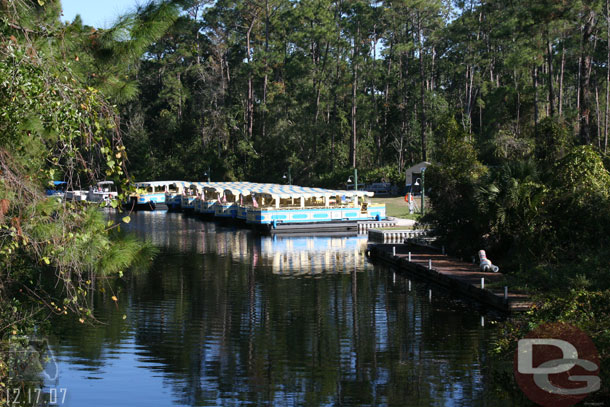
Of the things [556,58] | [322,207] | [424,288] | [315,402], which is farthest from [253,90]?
[315,402]

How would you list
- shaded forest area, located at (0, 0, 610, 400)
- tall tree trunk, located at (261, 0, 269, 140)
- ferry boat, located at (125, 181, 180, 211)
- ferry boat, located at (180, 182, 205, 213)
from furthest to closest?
tall tree trunk, located at (261, 0, 269, 140) → ferry boat, located at (125, 181, 180, 211) → ferry boat, located at (180, 182, 205, 213) → shaded forest area, located at (0, 0, 610, 400)

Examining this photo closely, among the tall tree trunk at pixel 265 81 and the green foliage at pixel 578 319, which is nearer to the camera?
the green foliage at pixel 578 319

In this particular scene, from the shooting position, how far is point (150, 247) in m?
10.7

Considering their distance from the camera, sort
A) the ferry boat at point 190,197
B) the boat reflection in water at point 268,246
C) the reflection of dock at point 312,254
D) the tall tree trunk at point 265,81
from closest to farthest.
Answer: the reflection of dock at point 312,254 < the boat reflection in water at point 268,246 < the ferry boat at point 190,197 < the tall tree trunk at point 265,81

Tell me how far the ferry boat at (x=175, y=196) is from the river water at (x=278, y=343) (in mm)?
36939

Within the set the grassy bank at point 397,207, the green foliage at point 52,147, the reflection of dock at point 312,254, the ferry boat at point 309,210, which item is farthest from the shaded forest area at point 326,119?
the ferry boat at point 309,210

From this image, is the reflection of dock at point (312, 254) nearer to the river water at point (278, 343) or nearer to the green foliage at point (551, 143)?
the river water at point (278, 343)

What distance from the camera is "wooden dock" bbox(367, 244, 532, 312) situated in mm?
21062

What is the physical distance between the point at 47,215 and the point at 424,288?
18.6 m

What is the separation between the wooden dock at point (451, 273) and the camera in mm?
21062

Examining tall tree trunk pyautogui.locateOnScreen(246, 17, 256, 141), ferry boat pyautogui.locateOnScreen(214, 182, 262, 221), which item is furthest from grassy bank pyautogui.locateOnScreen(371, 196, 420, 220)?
tall tree trunk pyautogui.locateOnScreen(246, 17, 256, 141)

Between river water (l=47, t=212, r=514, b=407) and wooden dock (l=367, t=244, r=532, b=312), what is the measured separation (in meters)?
0.58

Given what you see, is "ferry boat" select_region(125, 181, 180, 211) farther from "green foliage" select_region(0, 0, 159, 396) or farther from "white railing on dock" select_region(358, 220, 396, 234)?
"green foliage" select_region(0, 0, 159, 396)

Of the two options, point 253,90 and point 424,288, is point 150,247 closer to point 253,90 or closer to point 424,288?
point 424,288
